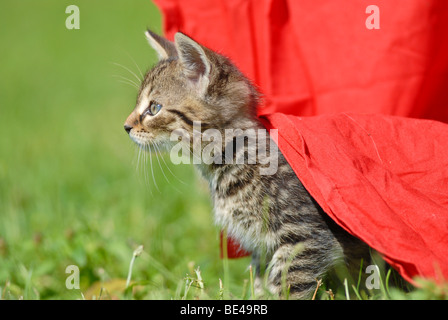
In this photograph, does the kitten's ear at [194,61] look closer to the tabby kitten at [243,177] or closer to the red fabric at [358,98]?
the tabby kitten at [243,177]

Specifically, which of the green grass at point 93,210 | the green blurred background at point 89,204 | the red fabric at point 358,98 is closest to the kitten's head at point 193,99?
the red fabric at point 358,98

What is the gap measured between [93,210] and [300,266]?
1613 mm

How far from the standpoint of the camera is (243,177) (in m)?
2.08

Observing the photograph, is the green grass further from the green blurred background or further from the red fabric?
the red fabric

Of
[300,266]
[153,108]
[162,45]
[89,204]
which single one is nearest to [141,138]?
[153,108]

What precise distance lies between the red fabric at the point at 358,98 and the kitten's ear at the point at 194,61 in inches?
11.5

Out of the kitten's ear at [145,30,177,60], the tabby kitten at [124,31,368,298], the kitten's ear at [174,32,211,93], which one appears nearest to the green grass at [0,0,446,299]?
the tabby kitten at [124,31,368,298]

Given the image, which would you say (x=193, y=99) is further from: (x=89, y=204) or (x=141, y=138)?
(x=89, y=204)

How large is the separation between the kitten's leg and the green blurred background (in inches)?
8.2

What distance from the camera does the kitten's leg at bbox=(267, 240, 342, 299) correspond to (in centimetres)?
196

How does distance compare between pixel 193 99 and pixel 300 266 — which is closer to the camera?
pixel 300 266

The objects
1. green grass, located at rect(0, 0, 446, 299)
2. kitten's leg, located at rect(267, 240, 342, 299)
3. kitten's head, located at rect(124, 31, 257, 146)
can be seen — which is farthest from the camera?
green grass, located at rect(0, 0, 446, 299)

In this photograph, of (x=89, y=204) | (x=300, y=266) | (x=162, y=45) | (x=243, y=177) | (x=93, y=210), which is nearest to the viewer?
(x=300, y=266)
